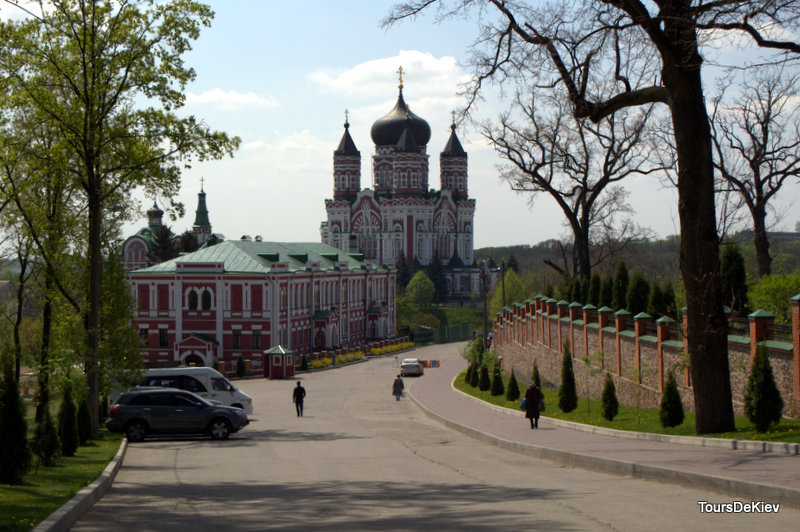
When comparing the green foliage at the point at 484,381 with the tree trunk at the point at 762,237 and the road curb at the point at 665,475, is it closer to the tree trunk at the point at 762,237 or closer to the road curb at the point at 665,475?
the tree trunk at the point at 762,237

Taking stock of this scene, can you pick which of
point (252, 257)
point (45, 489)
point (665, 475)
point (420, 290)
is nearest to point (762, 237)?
point (665, 475)

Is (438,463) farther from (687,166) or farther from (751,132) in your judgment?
(751,132)

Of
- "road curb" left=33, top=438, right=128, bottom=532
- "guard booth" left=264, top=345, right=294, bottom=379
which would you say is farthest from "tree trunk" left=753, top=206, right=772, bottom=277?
"guard booth" left=264, top=345, right=294, bottom=379

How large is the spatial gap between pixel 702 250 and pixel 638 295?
39.2 ft

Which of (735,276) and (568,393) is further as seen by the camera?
(568,393)

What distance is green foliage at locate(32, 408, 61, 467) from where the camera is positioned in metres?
13.2

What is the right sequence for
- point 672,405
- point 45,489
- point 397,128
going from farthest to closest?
1. point 397,128
2. point 672,405
3. point 45,489

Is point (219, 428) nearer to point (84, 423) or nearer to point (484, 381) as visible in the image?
point (84, 423)

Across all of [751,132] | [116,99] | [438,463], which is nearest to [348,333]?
[751,132]

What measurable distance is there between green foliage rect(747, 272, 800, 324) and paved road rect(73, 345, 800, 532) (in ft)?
30.9

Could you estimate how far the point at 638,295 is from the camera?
26.7 m

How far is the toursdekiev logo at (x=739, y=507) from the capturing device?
905 centimetres

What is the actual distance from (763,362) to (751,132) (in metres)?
19.7

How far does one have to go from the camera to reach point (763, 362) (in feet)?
46.0
